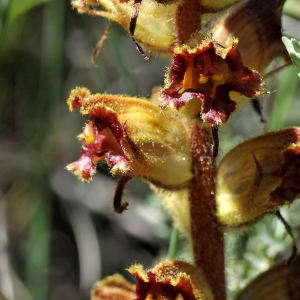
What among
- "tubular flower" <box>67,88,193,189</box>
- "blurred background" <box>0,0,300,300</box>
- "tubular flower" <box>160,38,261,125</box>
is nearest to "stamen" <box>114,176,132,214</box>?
"tubular flower" <box>67,88,193,189</box>

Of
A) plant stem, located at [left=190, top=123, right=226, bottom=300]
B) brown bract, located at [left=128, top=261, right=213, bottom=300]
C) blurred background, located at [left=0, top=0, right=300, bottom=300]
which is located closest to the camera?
brown bract, located at [left=128, top=261, right=213, bottom=300]

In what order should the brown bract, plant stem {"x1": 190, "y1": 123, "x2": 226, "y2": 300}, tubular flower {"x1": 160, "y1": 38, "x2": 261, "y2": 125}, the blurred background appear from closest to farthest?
tubular flower {"x1": 160, "y1": 38, "x2": 261, "y2": 125}
the brown bract
plant stem {"x1": 190, "y1": 123, "x2": 226, "y2": 300}
the blurred background

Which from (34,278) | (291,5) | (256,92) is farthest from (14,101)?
(256,92)

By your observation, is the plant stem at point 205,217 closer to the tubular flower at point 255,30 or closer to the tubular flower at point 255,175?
the tubular flower at point 255,175

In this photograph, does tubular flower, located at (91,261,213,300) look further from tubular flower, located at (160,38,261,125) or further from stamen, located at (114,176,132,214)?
tubular flower, located at (160,38,261,125)

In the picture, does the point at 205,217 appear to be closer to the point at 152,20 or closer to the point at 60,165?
the point at 152,20

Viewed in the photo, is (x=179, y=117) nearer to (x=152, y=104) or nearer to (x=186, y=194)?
(x=152, y=104)
